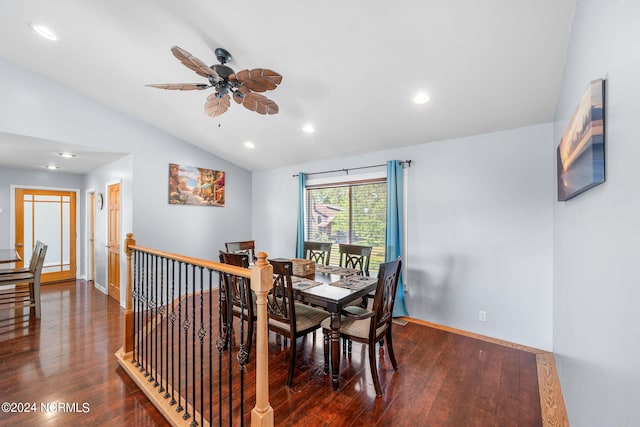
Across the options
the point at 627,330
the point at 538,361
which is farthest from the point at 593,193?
the point at 538,361

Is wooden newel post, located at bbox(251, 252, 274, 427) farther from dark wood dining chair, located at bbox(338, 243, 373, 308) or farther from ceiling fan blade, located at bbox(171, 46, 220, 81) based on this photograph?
dark wood dining chair, located at bbox(338, 243, 373, 308)

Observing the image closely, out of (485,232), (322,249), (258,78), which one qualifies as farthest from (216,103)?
(485,232)

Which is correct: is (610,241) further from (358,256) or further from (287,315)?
(358,256)

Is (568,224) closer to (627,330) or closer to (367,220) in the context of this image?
(627,330)

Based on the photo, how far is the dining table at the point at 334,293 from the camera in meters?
2.18

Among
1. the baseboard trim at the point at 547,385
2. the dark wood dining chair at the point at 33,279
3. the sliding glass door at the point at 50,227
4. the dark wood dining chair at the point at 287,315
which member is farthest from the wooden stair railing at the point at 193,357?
the sliding glass door at the point at 50,227

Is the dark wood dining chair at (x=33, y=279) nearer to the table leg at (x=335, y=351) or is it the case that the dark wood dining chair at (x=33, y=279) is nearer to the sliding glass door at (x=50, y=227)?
the sliding glass door at (x=50, y=227)

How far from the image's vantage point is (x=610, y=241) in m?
1.06

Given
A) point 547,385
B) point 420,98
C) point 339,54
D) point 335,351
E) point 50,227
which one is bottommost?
point 547,385

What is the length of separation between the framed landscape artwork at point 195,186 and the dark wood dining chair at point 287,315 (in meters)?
3.14

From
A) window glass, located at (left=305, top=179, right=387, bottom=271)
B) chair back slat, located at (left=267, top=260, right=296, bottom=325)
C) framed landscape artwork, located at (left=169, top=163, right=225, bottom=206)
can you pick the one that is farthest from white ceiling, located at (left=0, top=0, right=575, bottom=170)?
chair back slat, located at (left=267, top=260, right=296, bottom=325)

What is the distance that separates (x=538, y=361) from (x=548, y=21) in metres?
2.98

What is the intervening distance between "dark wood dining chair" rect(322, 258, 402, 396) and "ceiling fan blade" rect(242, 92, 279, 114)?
5.62 feet

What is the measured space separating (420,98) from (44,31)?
382 centimetres
